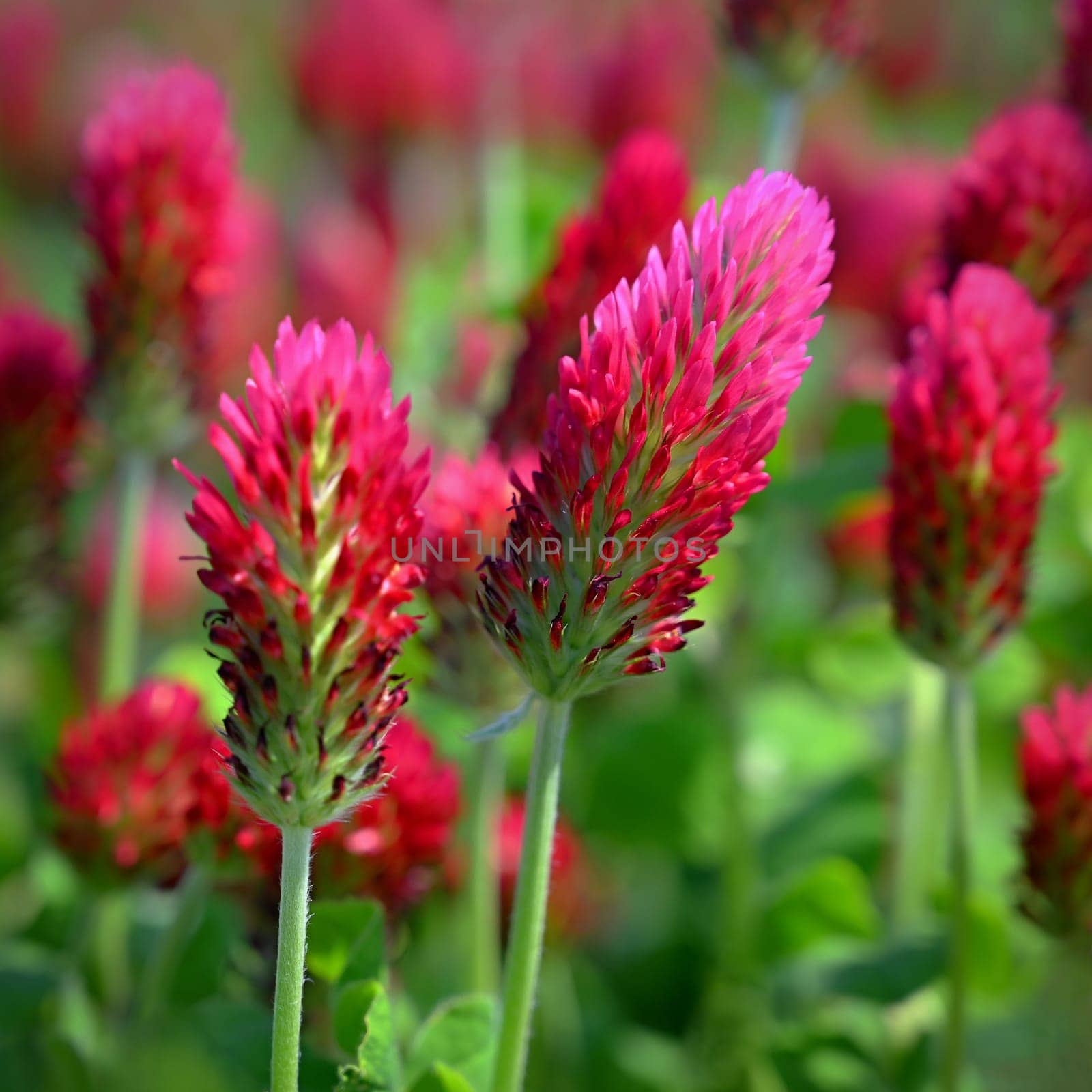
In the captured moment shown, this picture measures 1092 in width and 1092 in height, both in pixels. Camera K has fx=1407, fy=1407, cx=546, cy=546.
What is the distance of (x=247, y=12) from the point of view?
6973mm

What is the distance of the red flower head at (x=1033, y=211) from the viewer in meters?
1.60

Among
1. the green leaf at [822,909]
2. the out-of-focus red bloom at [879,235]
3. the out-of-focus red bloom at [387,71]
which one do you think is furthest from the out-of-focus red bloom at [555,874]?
the out-of-focus red bloom at [387,71]

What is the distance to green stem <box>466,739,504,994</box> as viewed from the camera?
152 cm

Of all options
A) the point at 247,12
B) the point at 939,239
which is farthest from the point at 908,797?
the point at 247,12

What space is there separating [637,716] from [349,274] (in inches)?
57.0

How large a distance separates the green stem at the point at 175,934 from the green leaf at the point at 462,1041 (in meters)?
0.27

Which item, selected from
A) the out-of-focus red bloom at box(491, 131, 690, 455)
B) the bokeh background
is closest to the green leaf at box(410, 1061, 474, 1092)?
the bokeh background

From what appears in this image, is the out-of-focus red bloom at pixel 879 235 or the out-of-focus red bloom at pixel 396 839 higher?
the out-of-focus red bloom at pixel 879 235

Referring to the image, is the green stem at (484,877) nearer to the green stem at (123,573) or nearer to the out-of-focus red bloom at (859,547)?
the green stem at (123,573)

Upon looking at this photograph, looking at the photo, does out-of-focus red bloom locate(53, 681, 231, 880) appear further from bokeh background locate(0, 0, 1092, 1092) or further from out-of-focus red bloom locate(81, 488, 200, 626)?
out-of-focus red bloom locate(81, 488, 200, 626)

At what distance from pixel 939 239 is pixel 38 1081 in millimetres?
1408

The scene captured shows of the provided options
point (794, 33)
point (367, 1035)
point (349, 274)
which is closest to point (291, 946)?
point (367, 1035)

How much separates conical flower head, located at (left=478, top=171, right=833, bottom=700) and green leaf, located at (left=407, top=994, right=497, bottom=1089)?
397 millimetres

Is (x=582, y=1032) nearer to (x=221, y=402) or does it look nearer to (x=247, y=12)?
(x=221, y=402)
